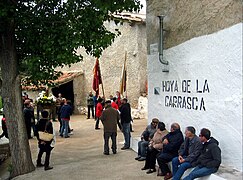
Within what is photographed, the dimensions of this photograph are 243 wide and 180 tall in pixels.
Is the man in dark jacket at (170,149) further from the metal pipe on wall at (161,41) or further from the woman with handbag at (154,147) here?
the metal pipe on wall at (161,41)

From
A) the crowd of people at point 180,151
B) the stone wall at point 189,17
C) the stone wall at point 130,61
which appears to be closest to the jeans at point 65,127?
the crowd of people at point 180,151

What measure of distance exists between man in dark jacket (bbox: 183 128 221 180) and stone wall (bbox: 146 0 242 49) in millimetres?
2306

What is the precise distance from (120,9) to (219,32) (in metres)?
2.32

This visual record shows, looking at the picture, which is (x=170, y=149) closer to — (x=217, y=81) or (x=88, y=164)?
(x=217, y=81)

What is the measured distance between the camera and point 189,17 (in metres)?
8.19

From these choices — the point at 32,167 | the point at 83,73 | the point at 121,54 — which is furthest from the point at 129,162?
the point at 83,73

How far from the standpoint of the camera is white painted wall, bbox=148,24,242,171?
266 inches

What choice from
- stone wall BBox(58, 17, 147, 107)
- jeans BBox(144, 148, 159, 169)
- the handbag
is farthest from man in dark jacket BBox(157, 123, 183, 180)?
stone wall BBox(58, 17, 147, 107)

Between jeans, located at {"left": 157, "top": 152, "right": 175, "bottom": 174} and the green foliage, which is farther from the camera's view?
the green foliage

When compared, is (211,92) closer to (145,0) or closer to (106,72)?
(145,0)

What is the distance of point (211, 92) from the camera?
738 centimetres

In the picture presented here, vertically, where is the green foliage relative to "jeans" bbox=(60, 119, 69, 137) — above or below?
above

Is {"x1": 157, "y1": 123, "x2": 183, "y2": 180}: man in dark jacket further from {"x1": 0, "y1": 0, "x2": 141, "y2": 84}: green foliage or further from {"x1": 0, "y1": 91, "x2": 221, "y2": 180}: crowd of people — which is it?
{"x1": 0, "y1": 0, "x2": 141, "y2": 84}: green foliage

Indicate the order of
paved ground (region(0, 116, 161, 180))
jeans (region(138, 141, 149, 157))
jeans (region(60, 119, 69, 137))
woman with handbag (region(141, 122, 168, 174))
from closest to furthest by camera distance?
woman with handbag (region(141, 122, 168, 174)) → paved ground (region(0, 116, 161, 180)) → jeans (region(138, 141, 149, 157)) → jeans (region(60, 119, 69, 137))
